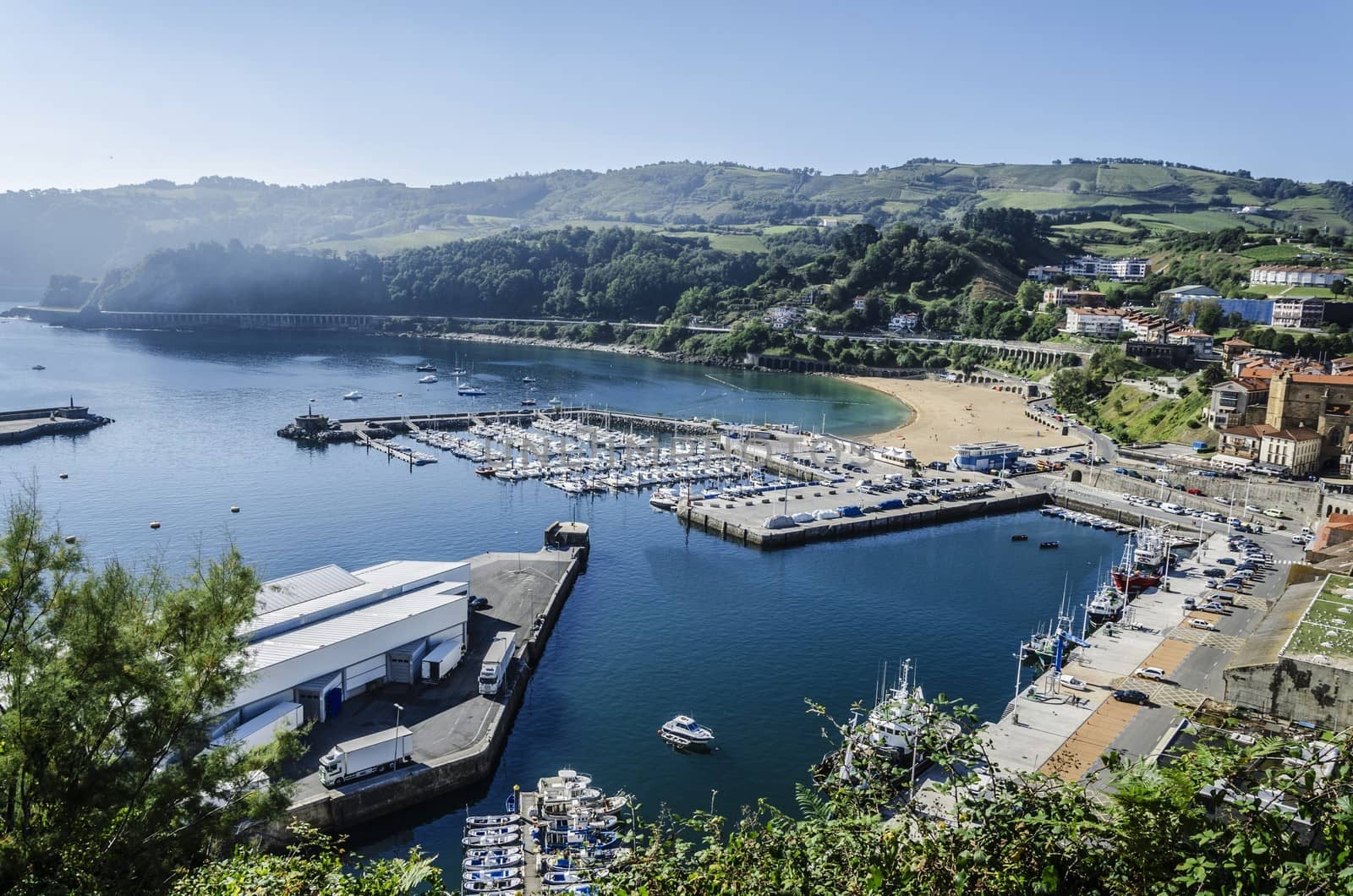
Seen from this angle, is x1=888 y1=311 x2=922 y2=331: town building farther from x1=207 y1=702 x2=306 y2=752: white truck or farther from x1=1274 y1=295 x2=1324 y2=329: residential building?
x1=207 y1=702 x2=306 y2=752: white truck

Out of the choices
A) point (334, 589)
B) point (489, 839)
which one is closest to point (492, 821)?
point (489, 839)

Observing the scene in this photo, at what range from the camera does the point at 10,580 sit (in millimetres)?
5676

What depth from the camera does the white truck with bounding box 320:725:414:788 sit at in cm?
1265

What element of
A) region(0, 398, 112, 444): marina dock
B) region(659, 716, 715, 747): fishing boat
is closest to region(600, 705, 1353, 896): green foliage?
region(659, 716, 715, 747): fishing boat

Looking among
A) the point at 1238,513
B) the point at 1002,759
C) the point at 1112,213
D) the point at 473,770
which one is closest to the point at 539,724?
the point at 473,770

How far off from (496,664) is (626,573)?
8141 millimetres

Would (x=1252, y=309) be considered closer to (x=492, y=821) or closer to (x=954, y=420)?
(x=954, y=420)

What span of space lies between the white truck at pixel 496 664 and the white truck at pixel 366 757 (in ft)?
6.53

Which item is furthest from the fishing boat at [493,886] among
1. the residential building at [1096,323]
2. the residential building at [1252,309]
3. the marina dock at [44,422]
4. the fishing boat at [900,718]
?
the residential building at [1252,309]

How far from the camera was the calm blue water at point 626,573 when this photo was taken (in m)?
15.0

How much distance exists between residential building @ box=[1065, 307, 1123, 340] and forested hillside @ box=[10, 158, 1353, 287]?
1774 inches

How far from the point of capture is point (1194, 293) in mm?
57750

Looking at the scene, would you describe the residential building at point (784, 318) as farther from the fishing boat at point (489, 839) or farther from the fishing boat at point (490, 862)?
the fishing boat at point (490, 862)

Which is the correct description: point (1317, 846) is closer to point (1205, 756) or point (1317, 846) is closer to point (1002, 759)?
point (1205, 756)
